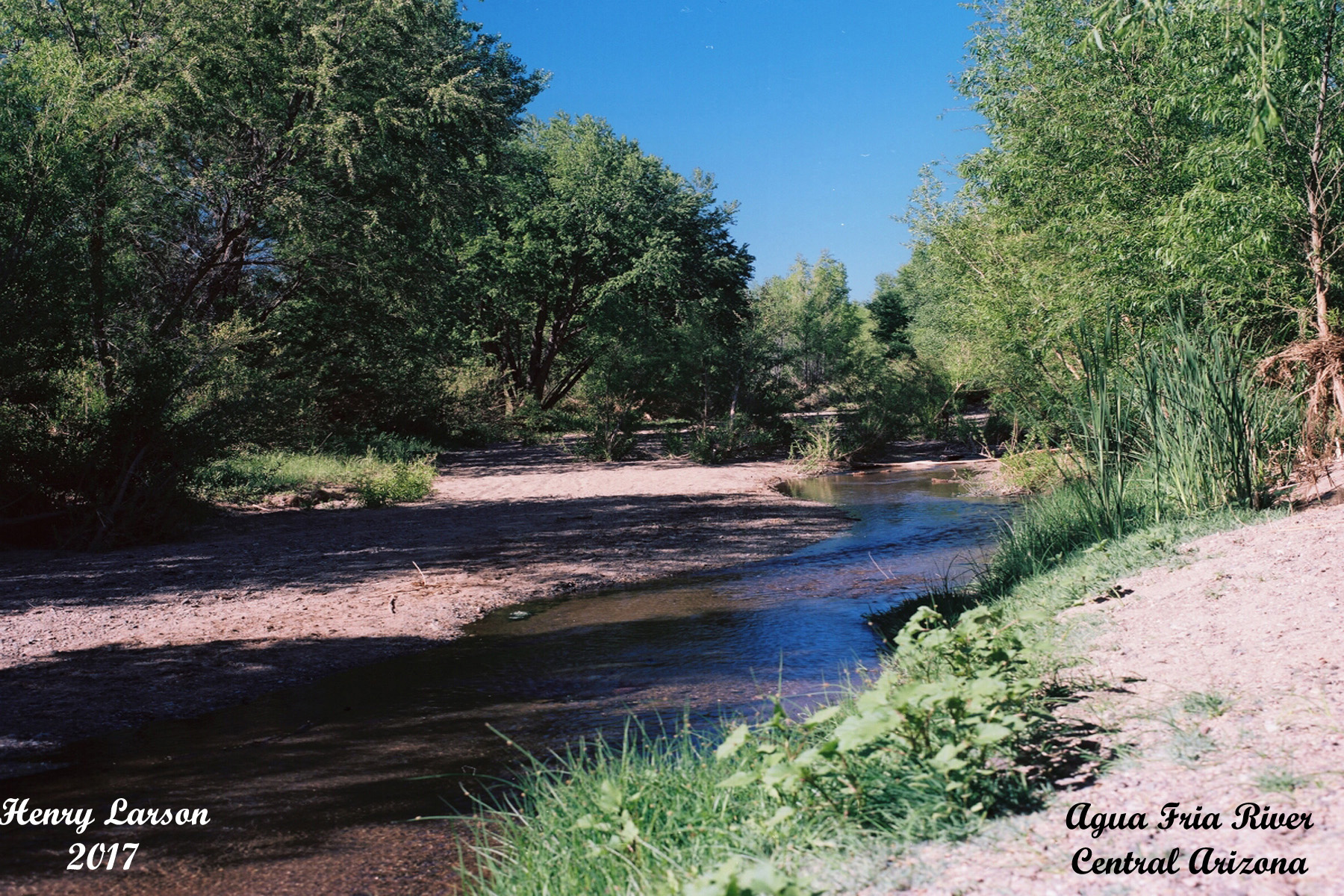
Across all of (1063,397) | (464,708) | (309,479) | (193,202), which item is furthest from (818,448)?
(464,708)

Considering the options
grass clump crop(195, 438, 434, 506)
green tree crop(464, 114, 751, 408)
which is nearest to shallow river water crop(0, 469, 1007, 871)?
grass clump crop(195, 438, 434, 506)

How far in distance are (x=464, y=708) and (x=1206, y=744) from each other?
4296 millimetres

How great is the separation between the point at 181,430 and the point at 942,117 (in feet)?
47.0

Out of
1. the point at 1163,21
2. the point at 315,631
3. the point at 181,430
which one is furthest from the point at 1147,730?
the point at 181,430

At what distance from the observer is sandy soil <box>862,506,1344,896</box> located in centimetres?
225

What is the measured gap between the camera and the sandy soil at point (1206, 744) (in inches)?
88.5

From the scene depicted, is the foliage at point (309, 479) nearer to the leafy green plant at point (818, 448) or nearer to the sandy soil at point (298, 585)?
the sandy soil at point (298, 585)

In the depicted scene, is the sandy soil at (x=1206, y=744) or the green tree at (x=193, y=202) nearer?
the sandy soil at (x=1206, y=744)

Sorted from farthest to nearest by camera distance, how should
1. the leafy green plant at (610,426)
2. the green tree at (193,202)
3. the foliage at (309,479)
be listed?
the leafy green plant at (610,426) < the foliage at (309,479) < the green tree at (193,202)

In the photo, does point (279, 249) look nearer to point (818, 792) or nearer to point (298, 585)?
point (298, 585)

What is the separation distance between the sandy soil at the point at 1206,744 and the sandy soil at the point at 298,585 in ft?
16.6

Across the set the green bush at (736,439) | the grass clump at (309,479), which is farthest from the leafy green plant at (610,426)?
the grass clump at (309,479)

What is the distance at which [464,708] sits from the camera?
5.68 m

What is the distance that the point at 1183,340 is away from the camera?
681 cm
